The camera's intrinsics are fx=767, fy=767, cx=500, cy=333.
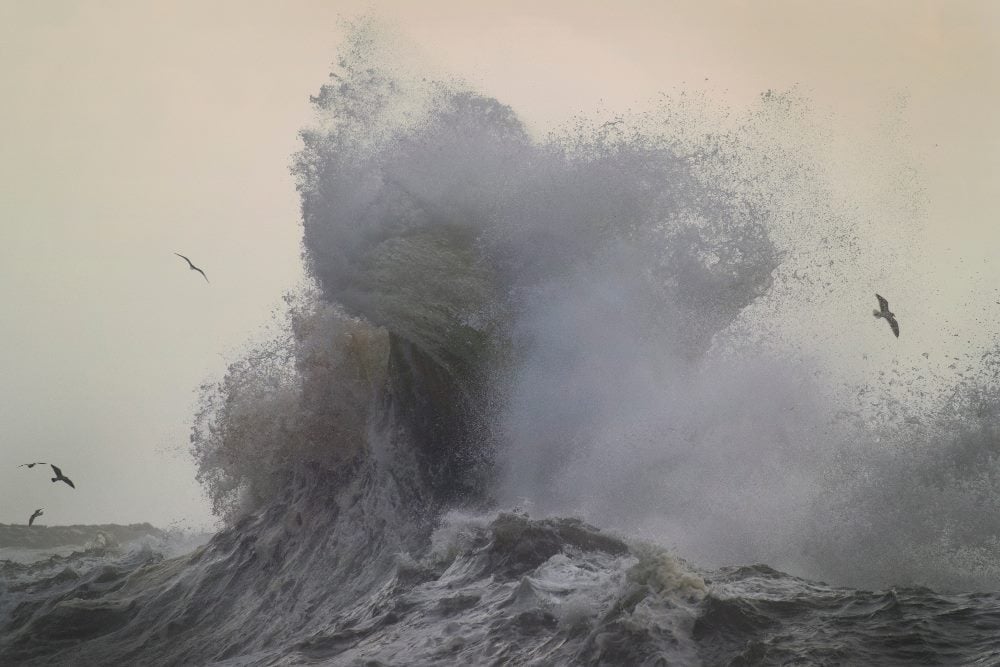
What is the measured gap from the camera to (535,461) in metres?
9.79

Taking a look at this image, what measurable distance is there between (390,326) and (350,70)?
183 inches

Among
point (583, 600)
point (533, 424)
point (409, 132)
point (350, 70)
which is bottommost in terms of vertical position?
point (583, 600)

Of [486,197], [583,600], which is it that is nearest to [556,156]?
[486,197]

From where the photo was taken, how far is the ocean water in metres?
5.61

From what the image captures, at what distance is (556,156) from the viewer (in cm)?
1171

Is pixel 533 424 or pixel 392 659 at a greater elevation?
pixel 533 424

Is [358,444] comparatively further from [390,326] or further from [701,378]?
[701,378]

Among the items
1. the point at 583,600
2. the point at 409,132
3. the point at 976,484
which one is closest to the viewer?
the point at 583,600

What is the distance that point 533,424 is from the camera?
400 inches

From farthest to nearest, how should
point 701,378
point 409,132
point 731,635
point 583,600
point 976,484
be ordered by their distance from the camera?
point 409,132 → point 701,378 → point 976,484 → point 583,600 → point 731,635

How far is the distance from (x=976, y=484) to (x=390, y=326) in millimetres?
7585

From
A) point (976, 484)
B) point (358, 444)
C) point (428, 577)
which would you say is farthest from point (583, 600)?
point (358, 444)

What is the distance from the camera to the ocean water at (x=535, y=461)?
18.4ft

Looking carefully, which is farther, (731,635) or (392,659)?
(392,659)
